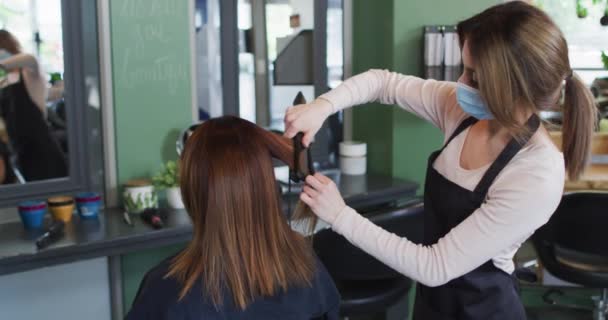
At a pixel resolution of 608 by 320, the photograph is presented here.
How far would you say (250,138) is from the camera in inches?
47.9

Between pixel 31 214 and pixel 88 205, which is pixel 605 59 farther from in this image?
pixel 31 214

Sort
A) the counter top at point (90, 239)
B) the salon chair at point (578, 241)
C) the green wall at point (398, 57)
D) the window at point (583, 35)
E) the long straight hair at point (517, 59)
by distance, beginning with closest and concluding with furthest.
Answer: the long straight hair at point (517, 59) < the counter top at point (90, 239) < the salon chair at point (578, 241) < the green wall at point (398, 57) < the window at point (583, 35)

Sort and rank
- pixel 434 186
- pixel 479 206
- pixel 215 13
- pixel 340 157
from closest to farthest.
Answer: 1. pixel 479 206
2. pixel 434 186
3. pixel 215 13
4. pixel 340 157

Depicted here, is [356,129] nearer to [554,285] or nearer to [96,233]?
[554,285]

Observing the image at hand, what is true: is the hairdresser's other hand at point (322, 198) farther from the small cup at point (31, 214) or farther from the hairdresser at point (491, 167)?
the small cup at point (31, 214)

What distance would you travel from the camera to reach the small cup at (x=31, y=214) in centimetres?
205

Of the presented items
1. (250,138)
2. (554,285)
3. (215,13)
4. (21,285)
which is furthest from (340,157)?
(250,138)

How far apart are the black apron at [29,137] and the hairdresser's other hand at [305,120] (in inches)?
49.2

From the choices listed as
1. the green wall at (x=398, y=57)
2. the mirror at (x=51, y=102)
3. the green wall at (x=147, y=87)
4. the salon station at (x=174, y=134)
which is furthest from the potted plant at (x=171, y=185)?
the green wall at (x=398, y=57)

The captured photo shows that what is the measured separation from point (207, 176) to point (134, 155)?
130cm

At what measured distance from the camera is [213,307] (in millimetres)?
1194

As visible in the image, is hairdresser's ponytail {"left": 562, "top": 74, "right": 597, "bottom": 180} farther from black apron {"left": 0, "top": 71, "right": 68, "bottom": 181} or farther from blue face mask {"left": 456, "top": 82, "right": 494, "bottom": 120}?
black apron {"left": 0, "top": 71, "right": 68, "bottom": 181}

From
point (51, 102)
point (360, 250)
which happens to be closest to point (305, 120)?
point (360, 250)

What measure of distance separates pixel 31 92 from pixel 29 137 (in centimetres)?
17
